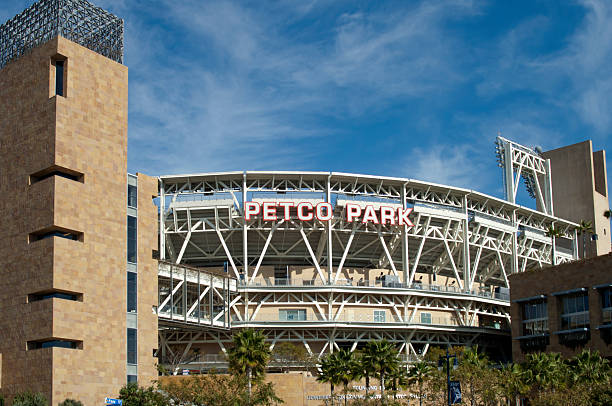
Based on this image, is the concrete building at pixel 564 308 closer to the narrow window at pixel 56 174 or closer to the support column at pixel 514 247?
the support column at pixel 514 247

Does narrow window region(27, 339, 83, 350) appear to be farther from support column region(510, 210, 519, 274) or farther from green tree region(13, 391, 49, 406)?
support column region(510, 210, 519, 274)

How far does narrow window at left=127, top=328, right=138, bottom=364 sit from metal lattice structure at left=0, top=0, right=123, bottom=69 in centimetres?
2794

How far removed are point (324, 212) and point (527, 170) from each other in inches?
2484

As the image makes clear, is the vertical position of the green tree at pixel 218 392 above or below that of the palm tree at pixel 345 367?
below

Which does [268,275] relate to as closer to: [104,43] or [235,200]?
[235,200]

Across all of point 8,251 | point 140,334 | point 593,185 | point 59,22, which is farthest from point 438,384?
point 593,185

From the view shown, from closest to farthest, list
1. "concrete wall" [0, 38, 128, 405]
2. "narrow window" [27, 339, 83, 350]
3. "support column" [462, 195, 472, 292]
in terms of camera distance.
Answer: "narrow window" [27, 339, 83, 350] < "concrete wall" [0, 38, 128, 405] < "support column" [462, 195, 472, 292]

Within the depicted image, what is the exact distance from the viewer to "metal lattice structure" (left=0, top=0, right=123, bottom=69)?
83500 millimetres

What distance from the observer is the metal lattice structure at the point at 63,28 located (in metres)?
83.5

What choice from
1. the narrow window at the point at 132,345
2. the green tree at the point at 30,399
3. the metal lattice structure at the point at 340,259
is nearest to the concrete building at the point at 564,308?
the metal lattice structure at the point at 340,259

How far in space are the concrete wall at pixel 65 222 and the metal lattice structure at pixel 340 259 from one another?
34.1 metres

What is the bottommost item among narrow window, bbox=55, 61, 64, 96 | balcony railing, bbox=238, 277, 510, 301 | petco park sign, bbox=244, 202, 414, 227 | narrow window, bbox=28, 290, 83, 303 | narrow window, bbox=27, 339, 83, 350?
narrow window, bbox=27, 339, 83, 350

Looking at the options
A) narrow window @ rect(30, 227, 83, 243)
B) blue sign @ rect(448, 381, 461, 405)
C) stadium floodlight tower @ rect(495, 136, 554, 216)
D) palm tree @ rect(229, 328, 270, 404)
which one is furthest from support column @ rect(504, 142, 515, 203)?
narrow window @ rect(30, 227, 83, 243)

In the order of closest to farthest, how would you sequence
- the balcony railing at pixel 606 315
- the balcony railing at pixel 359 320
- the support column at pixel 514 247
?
the balcony railing at pixel 606 315
the balcony railing at pixel 359 320
the support column at pixel 514 247
